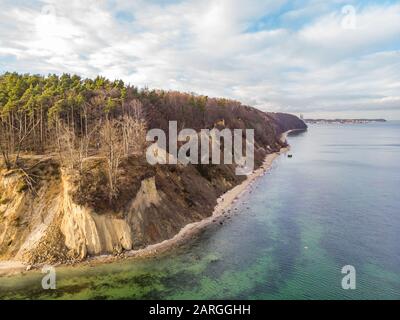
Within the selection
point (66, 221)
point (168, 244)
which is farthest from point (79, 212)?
point (168, 244)

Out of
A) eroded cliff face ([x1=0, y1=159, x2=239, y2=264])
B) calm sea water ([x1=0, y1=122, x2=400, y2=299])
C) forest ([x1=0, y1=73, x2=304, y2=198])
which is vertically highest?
forest ([x1=0, y1=73, x2=304, y2=198])

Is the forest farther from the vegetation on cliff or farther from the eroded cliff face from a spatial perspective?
the eroded cliff face

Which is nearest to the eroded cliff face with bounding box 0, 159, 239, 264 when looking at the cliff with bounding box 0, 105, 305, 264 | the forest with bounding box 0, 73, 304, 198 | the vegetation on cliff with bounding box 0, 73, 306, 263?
the cliff with bounding box 0, 105, 305, 264

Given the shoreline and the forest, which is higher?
the forest

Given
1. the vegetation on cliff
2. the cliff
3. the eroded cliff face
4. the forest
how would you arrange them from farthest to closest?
the forest → the vegetation on cliff → the cliff → the eroded cliff face

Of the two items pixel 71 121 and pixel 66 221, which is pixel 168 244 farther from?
pixel 71 121

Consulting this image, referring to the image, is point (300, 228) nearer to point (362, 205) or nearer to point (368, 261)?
point (368, 261)

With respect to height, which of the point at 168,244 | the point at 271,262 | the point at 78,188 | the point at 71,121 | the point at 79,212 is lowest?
the point at 271,262

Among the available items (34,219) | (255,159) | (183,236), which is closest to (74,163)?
(34,219)

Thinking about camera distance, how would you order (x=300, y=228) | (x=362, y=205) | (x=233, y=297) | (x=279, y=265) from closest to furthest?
1. (x=233, y=297)
2. (x=279, y=265)
3. (x=300, y=228)
4. (x=362, y=205)
